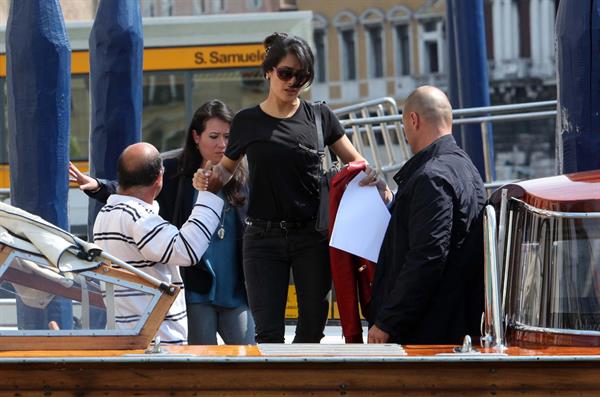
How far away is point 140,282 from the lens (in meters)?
5.64

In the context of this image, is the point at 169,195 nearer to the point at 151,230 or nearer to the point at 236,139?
the point at 236,139

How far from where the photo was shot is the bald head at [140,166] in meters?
6.34

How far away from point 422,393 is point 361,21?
182 ft

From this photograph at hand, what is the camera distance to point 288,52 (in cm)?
666

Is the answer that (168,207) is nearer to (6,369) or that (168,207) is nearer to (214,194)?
(214,194)

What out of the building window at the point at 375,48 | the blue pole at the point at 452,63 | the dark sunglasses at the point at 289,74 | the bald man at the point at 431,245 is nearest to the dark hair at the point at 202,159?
the dark sunglasses at the point at 289,74

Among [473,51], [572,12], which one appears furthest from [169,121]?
[572,12]

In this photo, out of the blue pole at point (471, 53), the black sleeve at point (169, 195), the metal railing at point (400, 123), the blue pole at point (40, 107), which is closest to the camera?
the black sleeve at point (169, 195)

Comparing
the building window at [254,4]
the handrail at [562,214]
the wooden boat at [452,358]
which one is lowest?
the wooden boat at [452,358]

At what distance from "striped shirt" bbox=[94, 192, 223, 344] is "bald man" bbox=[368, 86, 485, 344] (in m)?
0.80

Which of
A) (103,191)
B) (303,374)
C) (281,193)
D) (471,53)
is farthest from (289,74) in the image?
(471,53)

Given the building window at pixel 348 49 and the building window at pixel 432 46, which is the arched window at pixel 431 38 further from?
the building window at pixel 348 49

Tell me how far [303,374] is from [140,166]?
162cm

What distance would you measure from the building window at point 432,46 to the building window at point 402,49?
27.6 inches
